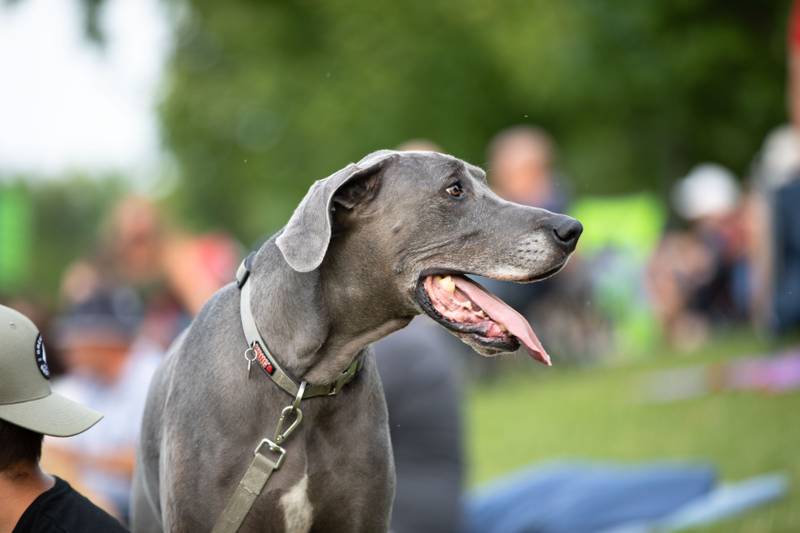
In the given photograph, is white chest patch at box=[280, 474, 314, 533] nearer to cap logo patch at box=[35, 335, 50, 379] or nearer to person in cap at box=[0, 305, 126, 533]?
person in cap at box=[0, 305, 126, 533]

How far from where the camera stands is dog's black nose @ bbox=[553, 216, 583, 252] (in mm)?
3479

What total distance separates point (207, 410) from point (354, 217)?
2.51ft

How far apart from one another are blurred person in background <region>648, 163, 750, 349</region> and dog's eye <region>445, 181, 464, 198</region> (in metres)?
16.3

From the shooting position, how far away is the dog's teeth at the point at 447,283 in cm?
355

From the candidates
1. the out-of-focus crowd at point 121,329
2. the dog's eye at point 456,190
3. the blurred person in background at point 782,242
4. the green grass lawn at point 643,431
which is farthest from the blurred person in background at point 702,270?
the dog's eye at point 456,190

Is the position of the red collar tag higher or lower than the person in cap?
higher

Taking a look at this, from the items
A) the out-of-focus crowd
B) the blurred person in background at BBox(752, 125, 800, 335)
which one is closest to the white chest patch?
the out-of-focus crowd

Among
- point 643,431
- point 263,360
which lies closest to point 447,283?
point 263,360

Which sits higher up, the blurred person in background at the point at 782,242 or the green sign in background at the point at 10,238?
the blurred person in background at the point at 782,242

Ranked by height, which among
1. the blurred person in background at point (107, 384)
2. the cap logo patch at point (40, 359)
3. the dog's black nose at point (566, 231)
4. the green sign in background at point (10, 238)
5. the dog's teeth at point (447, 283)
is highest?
the dog's black nose at point (566, 231)

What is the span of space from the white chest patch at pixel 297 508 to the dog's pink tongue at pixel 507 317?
2.49 feet

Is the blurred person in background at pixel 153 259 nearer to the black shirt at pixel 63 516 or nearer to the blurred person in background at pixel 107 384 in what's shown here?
the blurred person in background at pixel 107 384

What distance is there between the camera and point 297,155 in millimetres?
27438

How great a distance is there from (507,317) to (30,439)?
158 cm
